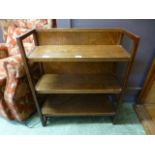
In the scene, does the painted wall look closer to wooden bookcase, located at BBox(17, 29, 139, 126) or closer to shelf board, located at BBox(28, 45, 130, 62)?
wooden bookcase, located at BBox(17, 29, 139, 126)

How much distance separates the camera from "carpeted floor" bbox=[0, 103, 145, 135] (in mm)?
1229

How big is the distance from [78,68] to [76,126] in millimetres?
580

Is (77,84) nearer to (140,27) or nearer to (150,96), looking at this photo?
(140,27)

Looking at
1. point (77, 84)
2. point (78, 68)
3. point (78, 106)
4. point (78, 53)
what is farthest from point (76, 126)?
point (78, 53)

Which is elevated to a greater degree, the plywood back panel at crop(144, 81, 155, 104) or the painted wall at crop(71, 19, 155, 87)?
the painted wall at crop(71, 19, 155, 87)

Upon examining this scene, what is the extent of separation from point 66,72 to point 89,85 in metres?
0.30

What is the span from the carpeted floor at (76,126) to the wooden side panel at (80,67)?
50 cm

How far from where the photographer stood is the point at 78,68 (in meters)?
1.24

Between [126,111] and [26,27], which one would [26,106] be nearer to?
[26,27]

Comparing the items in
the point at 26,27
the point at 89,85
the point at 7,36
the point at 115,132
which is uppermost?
the point at 26,27

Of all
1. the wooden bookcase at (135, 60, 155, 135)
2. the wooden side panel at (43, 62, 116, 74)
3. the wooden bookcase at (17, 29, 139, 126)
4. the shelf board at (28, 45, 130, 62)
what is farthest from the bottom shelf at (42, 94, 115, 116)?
the shelf board at (28, 45, 130, 62)

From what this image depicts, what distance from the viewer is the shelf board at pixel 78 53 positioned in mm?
858
